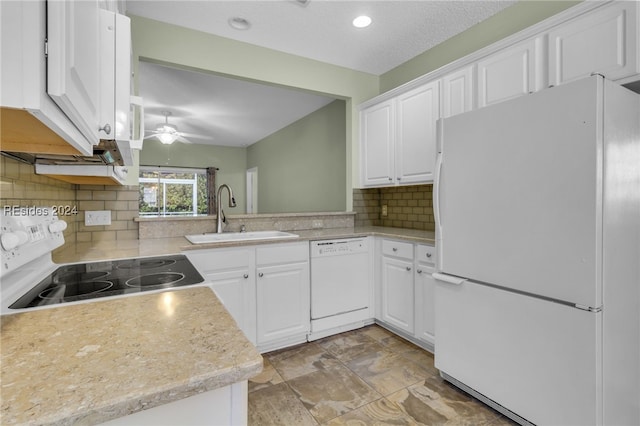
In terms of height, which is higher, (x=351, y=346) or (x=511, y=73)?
(x=511, y=73)

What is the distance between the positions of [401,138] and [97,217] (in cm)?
249

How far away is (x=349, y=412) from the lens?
1.72 meters

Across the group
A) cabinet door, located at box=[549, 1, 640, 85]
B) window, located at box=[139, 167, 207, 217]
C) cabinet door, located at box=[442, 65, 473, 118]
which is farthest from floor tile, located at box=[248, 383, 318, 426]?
window, located at box=[139, 167, 207, 217]

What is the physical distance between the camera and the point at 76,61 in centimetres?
Result: 58

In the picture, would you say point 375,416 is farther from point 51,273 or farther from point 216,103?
point 216,103

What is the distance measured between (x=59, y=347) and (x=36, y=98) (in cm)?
49

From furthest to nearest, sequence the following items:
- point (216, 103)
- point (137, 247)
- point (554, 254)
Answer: point (216, 103)
point (137, 247)
point (554, 254)

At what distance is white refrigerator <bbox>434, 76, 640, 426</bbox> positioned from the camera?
1.32 metres

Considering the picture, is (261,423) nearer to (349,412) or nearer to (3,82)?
(349,412)

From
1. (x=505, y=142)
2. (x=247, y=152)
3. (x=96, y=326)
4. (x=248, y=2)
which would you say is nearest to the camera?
(x=96, y=326)

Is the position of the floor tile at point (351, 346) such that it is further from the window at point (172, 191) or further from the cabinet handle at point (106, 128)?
the window at point (172, 191)

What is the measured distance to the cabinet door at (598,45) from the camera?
1.53 metres

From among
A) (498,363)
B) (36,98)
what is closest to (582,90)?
(498,363)

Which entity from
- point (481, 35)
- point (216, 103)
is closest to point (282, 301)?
point (481, 35)
